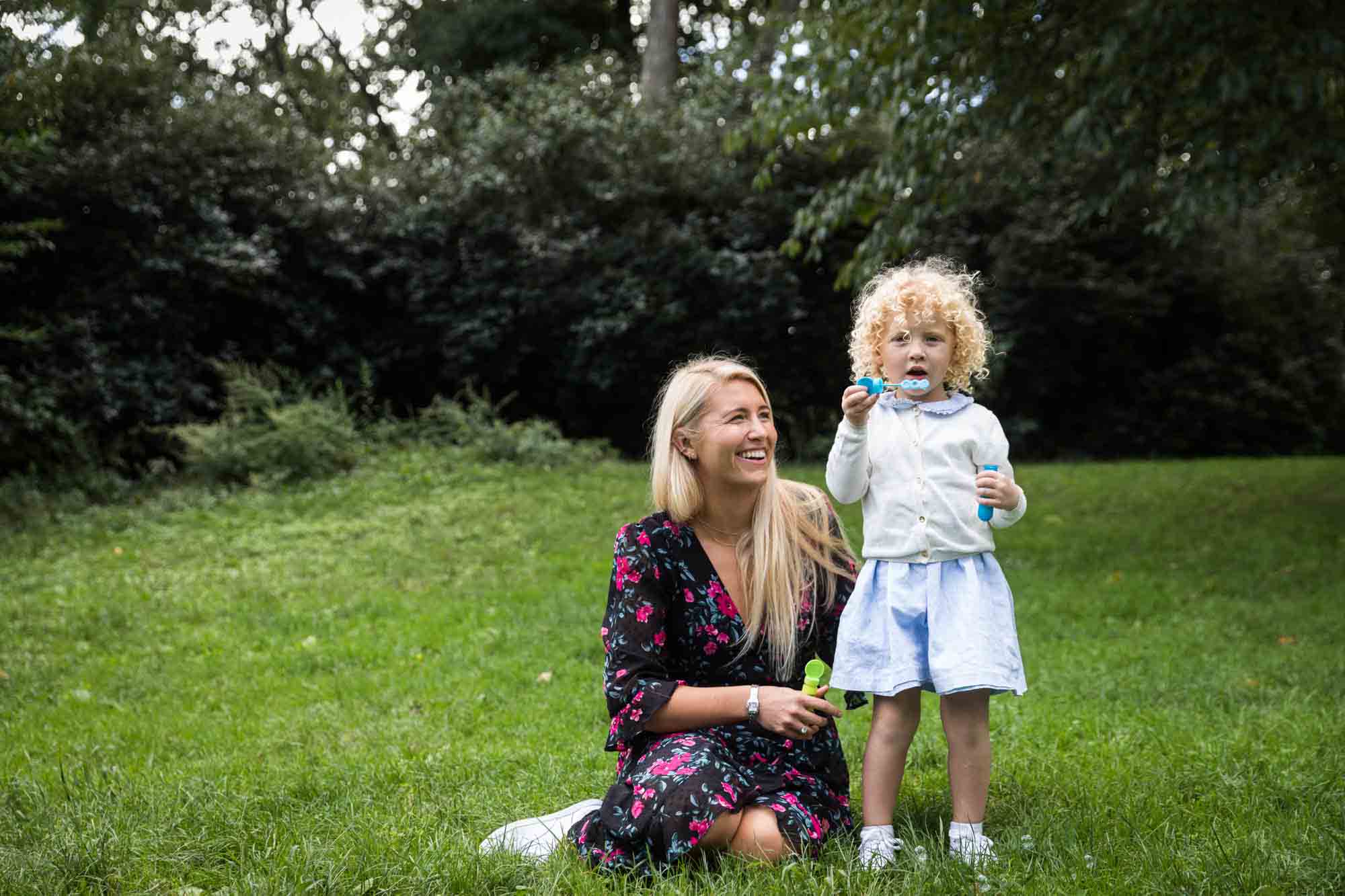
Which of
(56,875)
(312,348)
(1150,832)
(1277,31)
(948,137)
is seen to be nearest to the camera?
(56,875)

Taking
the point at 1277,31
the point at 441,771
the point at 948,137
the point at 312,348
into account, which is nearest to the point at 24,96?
the point at 312,348

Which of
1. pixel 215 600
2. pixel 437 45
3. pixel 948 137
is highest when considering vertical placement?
pixel 437 45

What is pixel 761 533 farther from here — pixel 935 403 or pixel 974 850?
pixel 974 850

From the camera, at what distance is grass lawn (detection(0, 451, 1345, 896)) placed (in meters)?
2.63

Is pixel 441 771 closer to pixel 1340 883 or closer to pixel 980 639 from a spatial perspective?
pixel 980 639

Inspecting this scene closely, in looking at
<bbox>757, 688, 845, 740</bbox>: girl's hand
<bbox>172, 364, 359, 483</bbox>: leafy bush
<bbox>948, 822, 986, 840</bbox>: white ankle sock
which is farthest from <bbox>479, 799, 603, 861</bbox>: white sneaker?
<bbox>172, 364, 359, 483</bbox>: leafy bush

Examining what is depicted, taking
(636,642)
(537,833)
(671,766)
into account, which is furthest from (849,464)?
(537,833)

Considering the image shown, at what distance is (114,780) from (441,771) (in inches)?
40.1

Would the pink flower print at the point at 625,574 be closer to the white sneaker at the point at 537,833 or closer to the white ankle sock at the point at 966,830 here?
the white sneaker at the point at 537,833

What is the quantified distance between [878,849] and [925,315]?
1.27 m

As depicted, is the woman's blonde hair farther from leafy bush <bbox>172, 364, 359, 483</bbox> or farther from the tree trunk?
the tree trunk

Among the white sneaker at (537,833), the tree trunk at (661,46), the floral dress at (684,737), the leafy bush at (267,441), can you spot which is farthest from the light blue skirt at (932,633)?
the tree trunk at (661,46)

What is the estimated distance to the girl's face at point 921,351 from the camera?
2820 mm

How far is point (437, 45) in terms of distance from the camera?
1856 cm
